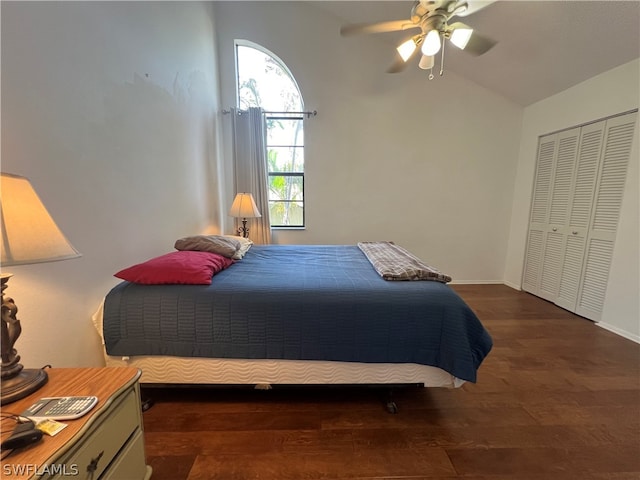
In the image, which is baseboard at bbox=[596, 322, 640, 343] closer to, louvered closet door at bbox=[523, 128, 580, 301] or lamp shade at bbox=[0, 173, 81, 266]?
louvered closet door at bbox=[523, 128, 580, 301]

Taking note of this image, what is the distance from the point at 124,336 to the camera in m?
1.44

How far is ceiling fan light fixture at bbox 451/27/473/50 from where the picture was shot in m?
1.83

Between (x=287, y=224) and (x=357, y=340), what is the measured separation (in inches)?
106

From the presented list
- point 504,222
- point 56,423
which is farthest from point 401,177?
point 56,423

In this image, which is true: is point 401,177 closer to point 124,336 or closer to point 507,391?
point 507,391

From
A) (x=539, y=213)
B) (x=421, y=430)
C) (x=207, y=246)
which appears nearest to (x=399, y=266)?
(x=421, y=430)

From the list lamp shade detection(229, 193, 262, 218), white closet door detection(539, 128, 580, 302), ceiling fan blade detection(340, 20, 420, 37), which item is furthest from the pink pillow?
white closet door detection(539, 128, 580, 302)

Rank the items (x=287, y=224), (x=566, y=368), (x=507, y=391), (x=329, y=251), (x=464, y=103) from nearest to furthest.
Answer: (x=507, y=391) → (x=566, y=368) → (x=329, y=251) → (x=464, y=103) → (x=287, y=224)

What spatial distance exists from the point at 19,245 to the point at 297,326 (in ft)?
3.57

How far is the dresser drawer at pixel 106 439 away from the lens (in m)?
0.73

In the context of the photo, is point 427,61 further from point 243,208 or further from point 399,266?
point 243,208

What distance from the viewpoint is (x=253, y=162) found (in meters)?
3.65

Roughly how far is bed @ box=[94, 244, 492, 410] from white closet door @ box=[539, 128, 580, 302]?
8.11ft

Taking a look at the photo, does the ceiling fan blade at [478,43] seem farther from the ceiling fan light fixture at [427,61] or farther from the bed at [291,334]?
the bed at [291,334]
